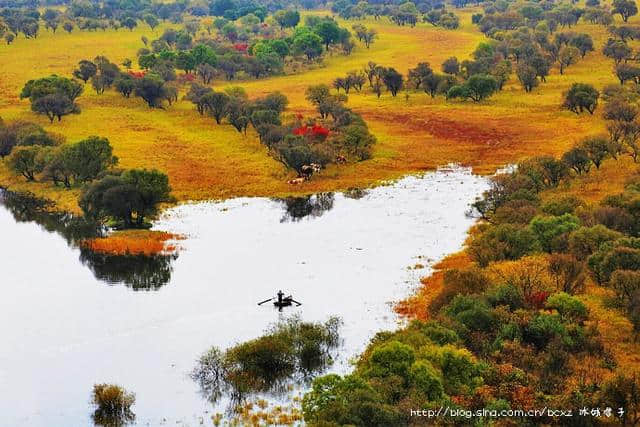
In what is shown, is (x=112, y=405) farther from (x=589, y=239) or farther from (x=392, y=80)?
(x=392, y=80)

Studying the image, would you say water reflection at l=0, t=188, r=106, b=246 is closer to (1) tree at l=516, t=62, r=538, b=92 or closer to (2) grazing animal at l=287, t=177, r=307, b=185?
(2) grazing animal at l=287, t=177, r=307, b=185

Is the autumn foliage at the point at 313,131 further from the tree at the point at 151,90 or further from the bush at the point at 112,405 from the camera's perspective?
the bush at the point at 112,405

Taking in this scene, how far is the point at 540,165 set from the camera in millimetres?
75438

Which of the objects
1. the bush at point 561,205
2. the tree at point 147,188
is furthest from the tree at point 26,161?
the bush at point 561,205

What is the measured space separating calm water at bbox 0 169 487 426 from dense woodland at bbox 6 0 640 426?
7.99ft

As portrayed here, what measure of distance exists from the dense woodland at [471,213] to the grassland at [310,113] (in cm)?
207

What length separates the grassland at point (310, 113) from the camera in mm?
86750

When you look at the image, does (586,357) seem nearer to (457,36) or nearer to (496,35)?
(496,35)

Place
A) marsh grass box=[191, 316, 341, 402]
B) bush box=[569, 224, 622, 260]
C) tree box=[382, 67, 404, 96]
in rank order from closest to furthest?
marsh grass box=[191, 316, 341, 402] → bush box=[569, 224, 622, 260] → tree box=[382, 67, 404, 96]

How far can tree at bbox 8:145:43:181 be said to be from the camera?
86312 millimetres

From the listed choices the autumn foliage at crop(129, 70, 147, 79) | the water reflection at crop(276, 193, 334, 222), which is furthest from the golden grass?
the autumn foliage at crop(129, 70, 147, 79)

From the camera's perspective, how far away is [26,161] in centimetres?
8656

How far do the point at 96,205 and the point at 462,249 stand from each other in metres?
33.2

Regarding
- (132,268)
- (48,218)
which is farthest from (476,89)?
(132,268)
